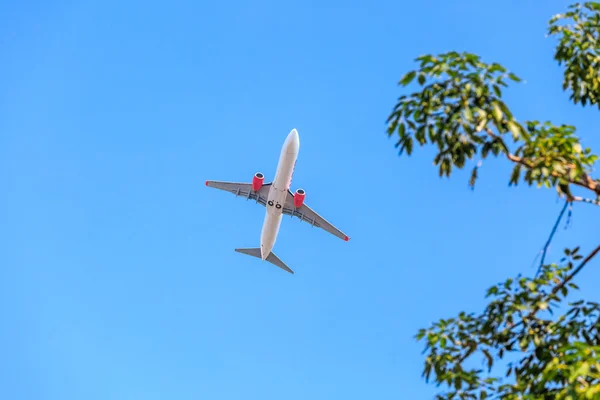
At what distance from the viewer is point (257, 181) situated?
56562 millimetres

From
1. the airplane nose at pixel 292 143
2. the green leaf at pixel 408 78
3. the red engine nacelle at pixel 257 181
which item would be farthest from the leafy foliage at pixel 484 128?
the red engine nacelle at pixel 257 181

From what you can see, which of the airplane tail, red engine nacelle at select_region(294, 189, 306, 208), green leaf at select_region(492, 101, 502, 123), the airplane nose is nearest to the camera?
green leaf at select_region(492, 101, 502, 123)

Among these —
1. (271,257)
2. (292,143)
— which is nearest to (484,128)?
(292,143)

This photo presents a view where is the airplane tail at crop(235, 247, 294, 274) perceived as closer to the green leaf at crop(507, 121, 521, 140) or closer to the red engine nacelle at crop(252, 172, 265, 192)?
the red engine nacelle at crop(252, 172, 265, 192)

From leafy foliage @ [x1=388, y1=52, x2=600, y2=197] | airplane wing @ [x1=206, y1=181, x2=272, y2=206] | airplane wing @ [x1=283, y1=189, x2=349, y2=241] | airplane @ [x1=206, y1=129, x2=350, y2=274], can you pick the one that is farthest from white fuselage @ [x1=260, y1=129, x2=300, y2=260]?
leafy foliage @ [x1=388, y1=52, x2=600, y2=197]

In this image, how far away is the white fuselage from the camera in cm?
5006

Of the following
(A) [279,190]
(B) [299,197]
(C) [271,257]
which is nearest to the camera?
(A) [279,190]

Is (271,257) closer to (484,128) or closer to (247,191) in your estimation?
(247,191)

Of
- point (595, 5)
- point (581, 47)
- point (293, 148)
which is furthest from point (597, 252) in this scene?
point (293, 148)

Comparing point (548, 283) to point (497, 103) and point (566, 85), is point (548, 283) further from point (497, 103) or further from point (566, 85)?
point (566, 85)

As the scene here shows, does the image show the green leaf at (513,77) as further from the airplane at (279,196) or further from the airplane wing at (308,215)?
the airplane wing at (308,215)

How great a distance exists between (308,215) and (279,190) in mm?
6803

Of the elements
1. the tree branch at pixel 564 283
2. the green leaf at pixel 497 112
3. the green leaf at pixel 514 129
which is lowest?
the tree branch at pixel 564 283

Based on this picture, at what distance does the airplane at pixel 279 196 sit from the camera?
50.5m
